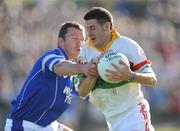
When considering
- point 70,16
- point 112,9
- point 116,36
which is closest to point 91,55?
point 116,36

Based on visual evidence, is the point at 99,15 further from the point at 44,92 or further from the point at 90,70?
the point at 44,92

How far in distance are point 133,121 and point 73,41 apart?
1.49m

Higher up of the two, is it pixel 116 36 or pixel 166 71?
pixel 116 36

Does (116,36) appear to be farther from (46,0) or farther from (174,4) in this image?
(174,4)

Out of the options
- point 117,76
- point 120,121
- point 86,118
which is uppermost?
point 117,76

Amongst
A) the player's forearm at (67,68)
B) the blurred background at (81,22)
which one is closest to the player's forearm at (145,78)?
the player's forearm at (67,68)

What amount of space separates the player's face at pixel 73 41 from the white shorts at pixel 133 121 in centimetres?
125

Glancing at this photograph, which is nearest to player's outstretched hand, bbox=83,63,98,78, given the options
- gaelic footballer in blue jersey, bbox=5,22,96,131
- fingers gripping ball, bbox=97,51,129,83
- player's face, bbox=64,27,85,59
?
fingers gripping ball, bbox=97,51,129,83

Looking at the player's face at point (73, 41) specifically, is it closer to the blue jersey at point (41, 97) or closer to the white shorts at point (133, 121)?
the blue jersey at point (41, 97)

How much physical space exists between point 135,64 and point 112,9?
51.0 feet

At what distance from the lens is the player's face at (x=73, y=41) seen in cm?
1009

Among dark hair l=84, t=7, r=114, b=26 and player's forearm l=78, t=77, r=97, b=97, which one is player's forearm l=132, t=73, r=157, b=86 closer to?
player's forearm l=78, t=77, r=97, b=97

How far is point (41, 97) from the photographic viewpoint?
398 inches

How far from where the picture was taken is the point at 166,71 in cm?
2262
